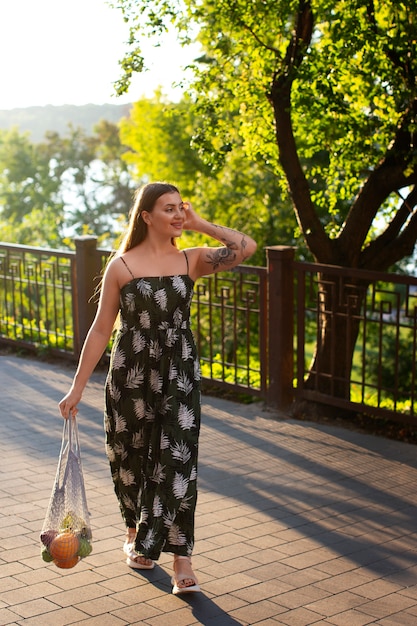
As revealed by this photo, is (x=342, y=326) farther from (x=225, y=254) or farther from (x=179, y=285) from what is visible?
(x=179, y=285)

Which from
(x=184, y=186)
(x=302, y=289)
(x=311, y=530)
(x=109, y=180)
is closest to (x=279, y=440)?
(x=302, y=289)

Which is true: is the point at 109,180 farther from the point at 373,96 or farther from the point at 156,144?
the point at 373,96

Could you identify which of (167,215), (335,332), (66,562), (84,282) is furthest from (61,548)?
(84,282)

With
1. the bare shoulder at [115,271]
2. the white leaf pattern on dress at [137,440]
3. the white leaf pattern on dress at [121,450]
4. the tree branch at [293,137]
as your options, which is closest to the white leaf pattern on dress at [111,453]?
the white leaf pattern on dress at [121,450]

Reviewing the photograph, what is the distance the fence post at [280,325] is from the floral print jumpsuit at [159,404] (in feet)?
12.2

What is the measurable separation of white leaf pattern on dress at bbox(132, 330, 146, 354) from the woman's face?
50 cm

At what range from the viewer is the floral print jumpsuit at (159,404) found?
4.83 m

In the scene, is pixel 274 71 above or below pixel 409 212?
above

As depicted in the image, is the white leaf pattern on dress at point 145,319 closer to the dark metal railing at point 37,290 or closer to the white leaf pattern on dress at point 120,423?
the white leaf pattern on dress at point 120,423

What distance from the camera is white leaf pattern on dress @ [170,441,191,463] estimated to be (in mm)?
4816

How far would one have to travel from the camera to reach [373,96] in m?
8.98

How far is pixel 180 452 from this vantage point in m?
4.83

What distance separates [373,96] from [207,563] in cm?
516

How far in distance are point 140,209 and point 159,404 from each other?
3.13ft
